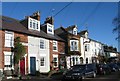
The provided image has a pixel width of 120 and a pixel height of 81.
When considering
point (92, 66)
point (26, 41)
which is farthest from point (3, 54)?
point (92, 66)

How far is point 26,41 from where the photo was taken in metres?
31.9

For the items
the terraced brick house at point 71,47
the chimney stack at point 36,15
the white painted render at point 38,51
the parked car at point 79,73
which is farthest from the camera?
the terraced brick house at point 71,47

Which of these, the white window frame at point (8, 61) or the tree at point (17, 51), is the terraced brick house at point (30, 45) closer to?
the white window frame at point (8, 61)

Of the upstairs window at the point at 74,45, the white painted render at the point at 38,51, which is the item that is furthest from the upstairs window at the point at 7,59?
the upstairs window at the point at 74,45

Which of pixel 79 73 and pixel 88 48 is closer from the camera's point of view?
pixel 79 73

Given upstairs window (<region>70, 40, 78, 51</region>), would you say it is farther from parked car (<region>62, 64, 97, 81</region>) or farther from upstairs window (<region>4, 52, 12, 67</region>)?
parked car (<region>62, 64, 97, 81</region>)

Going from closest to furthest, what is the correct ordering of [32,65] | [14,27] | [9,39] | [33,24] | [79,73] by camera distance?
[79,73], [9,39], [14,27], [32,65], [33,24]

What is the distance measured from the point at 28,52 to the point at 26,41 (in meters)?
1.48

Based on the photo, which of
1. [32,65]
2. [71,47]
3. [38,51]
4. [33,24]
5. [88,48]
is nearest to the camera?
[32,65]

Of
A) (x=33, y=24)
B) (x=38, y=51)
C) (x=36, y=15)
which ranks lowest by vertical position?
(x=38, y=51)

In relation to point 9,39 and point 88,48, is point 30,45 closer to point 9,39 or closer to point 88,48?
point 9,39

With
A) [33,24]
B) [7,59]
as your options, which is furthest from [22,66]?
[33,24]

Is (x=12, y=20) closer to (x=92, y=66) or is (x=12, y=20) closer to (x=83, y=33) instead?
(x=92, y=66)

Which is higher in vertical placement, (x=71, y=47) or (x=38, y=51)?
(x=71, y=47)
